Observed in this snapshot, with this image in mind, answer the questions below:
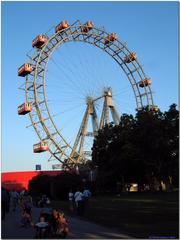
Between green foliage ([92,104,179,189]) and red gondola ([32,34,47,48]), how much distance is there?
13.4 meters

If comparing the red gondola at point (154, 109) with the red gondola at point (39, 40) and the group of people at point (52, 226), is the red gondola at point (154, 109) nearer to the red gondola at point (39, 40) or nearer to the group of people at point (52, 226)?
the red gondola at point (39, 40)

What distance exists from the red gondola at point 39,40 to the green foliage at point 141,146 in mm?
13399

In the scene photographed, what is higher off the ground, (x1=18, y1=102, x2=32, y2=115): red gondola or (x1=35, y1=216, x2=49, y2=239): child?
(x1=18, y1=102, x2=32, y2=115): red gondola

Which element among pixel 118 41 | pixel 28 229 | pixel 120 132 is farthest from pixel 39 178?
pixel 28 229

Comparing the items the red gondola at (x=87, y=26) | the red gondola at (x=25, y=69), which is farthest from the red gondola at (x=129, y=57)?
the red gondola at (x=25, y=69)

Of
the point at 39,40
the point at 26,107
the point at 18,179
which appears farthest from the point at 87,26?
the point at 18,179

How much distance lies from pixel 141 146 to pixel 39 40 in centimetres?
1727

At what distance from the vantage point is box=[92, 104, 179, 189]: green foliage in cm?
5331

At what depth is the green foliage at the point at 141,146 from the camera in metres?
53.3

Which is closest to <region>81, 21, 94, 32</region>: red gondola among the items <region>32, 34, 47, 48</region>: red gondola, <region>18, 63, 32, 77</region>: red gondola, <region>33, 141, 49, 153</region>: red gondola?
<region>32, 34, 47, 48</region>: red gondola

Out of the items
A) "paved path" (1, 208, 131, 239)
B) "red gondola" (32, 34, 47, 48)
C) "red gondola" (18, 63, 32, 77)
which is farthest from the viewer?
"red gondola" (32, 34, 47, 48)

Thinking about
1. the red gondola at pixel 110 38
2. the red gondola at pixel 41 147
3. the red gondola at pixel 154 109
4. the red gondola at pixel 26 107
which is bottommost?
the red gondola at pixel 41 147

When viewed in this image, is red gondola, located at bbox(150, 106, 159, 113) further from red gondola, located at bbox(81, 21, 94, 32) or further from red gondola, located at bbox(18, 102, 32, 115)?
red gondola, located at bbox(18, 102, 32, 115)

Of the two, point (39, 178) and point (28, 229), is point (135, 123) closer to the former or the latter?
point (39, 178)
